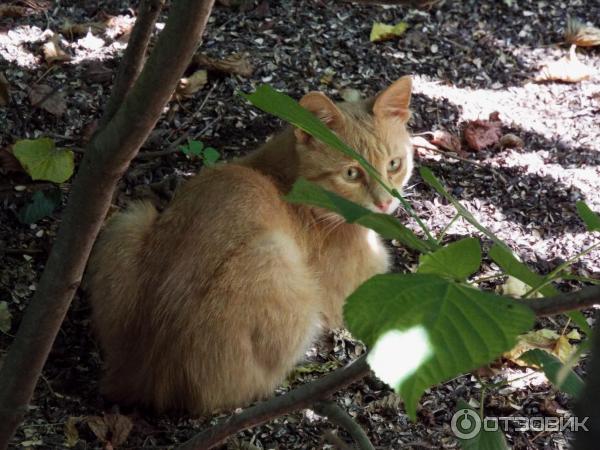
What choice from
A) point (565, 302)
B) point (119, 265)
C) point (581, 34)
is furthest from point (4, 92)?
point (581, 34)

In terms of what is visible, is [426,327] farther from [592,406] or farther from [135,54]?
[135,54]

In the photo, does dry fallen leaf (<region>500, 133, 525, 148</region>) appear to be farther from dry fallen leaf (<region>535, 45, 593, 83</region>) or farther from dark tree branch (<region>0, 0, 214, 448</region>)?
A: dark tree branch (<region>0, 0, 214, 448</region>)

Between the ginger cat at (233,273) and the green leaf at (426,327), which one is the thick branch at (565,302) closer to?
the green leaf at (426,327)

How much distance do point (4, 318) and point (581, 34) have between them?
12.9ft

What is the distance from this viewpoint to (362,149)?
353 centimetres

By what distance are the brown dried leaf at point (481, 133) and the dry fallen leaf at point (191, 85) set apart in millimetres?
1479

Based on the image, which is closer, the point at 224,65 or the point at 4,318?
the point at 4,318

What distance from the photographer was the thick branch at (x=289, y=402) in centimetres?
144

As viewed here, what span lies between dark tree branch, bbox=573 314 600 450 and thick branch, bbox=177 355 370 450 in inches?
17.2

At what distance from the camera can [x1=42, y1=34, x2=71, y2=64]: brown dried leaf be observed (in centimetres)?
435

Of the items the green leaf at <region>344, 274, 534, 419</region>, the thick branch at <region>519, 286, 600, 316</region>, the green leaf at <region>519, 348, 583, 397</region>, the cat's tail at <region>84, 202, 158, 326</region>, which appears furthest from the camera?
the cat's tail at <region>84, 202, 158, 326</region>

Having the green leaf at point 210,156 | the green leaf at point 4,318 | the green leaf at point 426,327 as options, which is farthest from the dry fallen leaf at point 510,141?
the green leaf at point 426,327

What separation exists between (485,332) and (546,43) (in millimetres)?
4784

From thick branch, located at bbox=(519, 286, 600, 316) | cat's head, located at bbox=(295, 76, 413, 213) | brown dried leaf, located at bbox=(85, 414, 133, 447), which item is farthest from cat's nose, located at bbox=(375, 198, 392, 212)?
thick branch, located at bbox=(519, 286, 600, 316)
